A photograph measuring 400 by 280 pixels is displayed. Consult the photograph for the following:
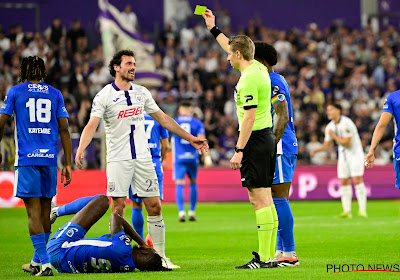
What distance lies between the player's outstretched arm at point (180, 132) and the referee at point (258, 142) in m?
0.68

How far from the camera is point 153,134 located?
11570 millimetres

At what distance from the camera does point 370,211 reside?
18547 mm

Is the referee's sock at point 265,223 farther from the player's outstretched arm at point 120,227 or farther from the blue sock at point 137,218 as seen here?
the blue sock at point 137,218

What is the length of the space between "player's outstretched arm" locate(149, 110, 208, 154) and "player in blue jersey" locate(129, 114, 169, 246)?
7.28 ft

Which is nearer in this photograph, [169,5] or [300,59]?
[300,59]

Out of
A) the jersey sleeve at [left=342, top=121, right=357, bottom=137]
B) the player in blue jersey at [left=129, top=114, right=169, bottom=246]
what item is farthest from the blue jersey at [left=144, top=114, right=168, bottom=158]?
the jersey sleeve at [left=342, top=121, right=357, bottom=137]

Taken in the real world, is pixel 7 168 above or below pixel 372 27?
below

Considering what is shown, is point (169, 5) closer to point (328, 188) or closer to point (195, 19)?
point (195, 19)

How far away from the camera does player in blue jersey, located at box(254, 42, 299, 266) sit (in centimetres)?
858

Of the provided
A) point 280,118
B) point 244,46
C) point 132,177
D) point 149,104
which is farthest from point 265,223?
point 149,104

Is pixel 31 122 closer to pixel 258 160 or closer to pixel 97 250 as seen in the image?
pixel 97 250

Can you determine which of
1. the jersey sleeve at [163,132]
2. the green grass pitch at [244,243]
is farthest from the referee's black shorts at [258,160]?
the jersey sleeve at [163,132]

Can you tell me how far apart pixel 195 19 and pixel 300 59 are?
4.95 metres

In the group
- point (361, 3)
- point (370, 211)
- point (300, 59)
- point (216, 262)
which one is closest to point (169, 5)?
point (300, 59)
